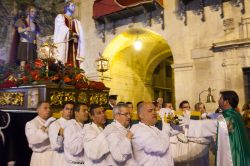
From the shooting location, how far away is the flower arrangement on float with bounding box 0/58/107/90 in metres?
5.66

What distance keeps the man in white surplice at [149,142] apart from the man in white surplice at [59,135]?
1.24 metres

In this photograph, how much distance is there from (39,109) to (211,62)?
7912mm

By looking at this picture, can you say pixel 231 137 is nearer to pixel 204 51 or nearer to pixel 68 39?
pixel 68 39

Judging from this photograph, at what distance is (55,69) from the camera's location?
5.90 metres

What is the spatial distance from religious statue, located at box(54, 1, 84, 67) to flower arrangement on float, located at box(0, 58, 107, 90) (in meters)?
0.67

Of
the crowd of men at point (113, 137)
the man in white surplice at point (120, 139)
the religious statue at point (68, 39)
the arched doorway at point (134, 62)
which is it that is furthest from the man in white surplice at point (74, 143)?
the arched doorway at point (134, 62)

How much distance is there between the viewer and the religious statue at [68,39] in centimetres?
668

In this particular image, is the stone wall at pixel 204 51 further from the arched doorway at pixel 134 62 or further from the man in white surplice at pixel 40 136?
the man in white surplice at pixel 40 136

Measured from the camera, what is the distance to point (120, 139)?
3.75m

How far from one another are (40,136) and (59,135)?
1.33 ft

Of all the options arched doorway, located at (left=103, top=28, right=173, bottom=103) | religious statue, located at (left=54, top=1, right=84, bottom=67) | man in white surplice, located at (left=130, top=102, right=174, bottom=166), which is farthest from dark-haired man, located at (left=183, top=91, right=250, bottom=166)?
arched doorway, located at (left=103, top=28, right=173, bottom=103)

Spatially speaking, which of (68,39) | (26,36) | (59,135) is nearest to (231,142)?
(59,135)

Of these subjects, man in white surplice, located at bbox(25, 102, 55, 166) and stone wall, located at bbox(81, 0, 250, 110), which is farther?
stone wall, located at bbox(81, 0, 250, 110)

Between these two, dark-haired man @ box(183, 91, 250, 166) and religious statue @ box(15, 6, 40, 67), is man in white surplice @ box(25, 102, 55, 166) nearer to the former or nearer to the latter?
dark-haired man @ box(183, 91, 250, 166)
